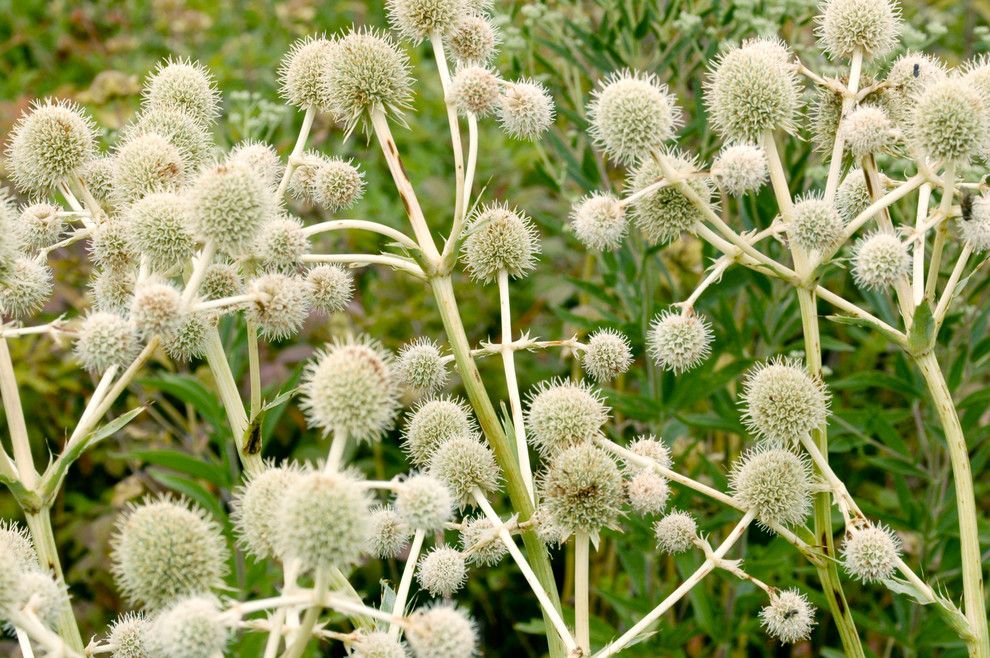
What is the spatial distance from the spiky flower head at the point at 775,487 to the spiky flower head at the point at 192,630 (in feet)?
3.55

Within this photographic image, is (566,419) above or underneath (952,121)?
underneath

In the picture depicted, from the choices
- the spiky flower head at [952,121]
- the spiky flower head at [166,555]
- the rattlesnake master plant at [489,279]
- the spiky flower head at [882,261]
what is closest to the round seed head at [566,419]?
the rattlesnake master plant at [489,279]

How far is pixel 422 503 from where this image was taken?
181 cm

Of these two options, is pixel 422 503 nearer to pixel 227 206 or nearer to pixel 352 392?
pixel 352 392

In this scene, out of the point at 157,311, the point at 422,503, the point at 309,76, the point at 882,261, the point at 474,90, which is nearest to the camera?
the point at 422,503

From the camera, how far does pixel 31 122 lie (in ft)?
7.93

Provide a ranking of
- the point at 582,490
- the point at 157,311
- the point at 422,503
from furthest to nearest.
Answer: the point at 582,490, the point at 157,311, the point at 422,503

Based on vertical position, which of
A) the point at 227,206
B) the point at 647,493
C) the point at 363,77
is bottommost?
the point at 647,493

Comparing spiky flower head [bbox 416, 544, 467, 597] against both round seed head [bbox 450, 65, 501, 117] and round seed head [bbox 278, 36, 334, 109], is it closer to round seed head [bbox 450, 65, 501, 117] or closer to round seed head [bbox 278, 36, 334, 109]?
round seed head [bbox 450, 65, 501, 117]

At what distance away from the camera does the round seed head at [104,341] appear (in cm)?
197

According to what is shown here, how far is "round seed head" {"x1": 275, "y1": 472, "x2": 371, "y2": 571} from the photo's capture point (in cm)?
158

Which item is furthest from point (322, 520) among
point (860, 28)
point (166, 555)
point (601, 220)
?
point (860, 28)

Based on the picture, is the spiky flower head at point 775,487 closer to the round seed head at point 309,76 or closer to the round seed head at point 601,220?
the round seed head at point 601,220

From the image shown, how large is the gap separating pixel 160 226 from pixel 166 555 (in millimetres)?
662
